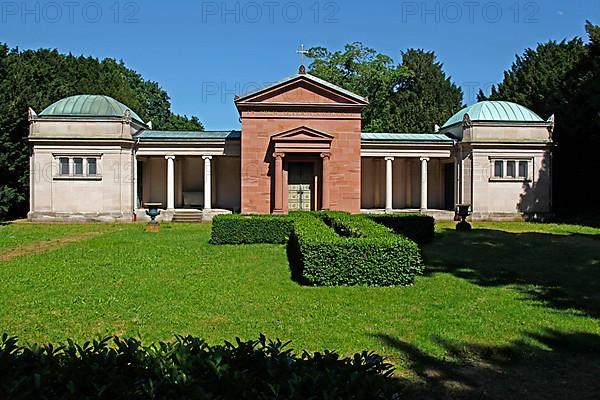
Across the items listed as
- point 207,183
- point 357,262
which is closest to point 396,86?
point 207,183

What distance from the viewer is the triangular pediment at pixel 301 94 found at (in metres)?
27.4

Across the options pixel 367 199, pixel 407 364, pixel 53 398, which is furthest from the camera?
pixel 367 199

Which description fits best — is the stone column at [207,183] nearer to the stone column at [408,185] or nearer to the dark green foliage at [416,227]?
the stone column at [408,185]

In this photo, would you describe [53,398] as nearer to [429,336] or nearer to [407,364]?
[407,364]

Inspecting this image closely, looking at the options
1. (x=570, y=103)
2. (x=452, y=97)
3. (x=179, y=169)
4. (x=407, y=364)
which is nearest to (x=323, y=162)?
(x=179, y=169)

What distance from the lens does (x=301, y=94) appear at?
27.7 meters

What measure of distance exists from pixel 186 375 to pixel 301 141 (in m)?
24.5

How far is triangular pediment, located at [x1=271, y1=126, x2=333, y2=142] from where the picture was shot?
2728 centimetres

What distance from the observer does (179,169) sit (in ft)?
110

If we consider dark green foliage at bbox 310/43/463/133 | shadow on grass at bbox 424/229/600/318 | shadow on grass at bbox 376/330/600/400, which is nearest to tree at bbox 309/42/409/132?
dark green foliage at bbox 310/43/463/133

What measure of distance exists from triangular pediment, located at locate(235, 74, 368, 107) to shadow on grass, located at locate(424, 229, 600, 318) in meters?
10.1

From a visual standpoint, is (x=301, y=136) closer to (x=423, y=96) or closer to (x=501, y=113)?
(x=501, y=113)

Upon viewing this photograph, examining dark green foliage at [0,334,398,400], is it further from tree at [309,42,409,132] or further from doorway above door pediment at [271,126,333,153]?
tree at [309,42,409,132]

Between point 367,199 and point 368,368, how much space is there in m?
31.9
